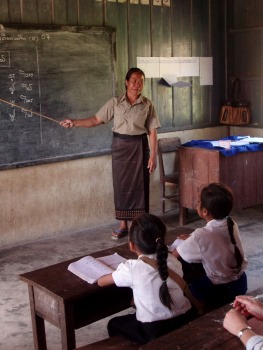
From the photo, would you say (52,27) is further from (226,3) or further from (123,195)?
(226,3)

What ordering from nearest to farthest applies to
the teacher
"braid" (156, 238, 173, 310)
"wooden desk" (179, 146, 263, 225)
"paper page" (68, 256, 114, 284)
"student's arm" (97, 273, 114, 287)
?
"braid" (156, 238, 173, 310) < "student's arm" (97, 273, 114, 287) < "paper page" (68, 256, 114, 284) < the teacher < "wooden desk" (179, 146, 263, 225)

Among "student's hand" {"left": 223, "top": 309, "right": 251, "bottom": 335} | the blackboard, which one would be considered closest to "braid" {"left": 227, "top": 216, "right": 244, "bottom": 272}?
"student's hand" {"left": 223, "top": 309, "right": 251, "bottom": 335}

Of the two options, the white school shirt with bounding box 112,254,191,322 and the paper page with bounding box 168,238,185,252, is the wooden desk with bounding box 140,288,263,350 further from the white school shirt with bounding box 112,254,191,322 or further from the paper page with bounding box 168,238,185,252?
the paper page with bounding box 168,238,185,252

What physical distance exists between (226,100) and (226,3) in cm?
115

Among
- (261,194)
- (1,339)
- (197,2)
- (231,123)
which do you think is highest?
(197,2)

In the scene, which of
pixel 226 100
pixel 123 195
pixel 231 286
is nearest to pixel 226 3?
pixel 226 100

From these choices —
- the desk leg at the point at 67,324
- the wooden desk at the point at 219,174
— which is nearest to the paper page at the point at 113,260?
the desk leg at the point at 67,324

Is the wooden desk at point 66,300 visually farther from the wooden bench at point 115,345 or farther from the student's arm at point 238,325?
the student's arm at point 238,325

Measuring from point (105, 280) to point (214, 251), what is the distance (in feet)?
1.97

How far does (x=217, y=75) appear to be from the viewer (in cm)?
658

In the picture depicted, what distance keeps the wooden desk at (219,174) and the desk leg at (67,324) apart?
2.98m

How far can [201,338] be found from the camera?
1.85m

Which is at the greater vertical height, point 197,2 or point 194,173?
point 197,2

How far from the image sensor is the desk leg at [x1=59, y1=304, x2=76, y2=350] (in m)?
2.37
